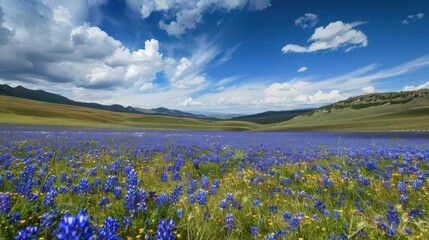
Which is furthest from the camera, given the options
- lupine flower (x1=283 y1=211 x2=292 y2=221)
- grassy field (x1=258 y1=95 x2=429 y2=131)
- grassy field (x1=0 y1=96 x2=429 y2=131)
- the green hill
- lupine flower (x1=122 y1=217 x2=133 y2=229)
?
grassy field (x1=0 y1=96 x2=429 y2=131)

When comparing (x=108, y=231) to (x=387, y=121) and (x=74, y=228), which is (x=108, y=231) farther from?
(x=387, y=121)

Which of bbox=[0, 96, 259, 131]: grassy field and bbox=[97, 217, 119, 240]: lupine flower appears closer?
bbox=[97, 217, 119, 240]: lupine flower

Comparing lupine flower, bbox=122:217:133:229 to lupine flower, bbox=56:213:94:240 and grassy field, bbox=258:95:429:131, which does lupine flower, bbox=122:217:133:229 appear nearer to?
lupine flower, bbox=56:213:94:240

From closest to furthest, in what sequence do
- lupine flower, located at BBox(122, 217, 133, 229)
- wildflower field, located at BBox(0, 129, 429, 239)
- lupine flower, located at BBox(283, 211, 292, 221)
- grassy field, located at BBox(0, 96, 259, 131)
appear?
wildflower field, located at BBox(0, 129, 429, 239) < lupine flower, located at BBox(122, 217, 133, 229) < lupine flower, located at BBox(283, 211, 292, 221) < grassy field, located at BBox(0, 96, 259, 131)

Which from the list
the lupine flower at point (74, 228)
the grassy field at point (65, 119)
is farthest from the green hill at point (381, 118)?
the lupine flower at point (74, 228)

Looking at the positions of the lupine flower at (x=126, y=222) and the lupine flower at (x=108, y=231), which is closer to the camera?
the lupine flower at (x=108, y=231)

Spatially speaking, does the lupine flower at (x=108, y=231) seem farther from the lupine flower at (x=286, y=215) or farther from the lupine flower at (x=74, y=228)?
the lupine flower at (x=286, y=215)

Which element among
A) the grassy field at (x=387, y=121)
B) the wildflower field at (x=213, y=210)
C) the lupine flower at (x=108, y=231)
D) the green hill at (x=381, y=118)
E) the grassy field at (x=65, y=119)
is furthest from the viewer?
the grassy field at (x=65, y=119)

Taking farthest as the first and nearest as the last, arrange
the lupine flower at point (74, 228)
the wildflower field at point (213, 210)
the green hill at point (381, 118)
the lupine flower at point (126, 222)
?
the green hill at point (381, 118)
the lupine flower at point (126, 222)
the wildflower field at point (213, 210)
the lupine flower at point (74, 228)

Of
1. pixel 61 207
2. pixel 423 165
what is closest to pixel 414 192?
pixel 423 165

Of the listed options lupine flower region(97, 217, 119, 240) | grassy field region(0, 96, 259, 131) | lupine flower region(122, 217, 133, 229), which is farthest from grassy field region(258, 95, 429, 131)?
lupine flower region(97, 217, 119, 240)

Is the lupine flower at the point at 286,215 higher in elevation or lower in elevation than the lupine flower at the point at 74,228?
lower

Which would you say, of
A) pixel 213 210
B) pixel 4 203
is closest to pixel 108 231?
pixel 4 203

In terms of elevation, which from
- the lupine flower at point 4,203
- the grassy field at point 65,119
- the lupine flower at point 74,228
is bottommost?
the grassy field at point 65,119
